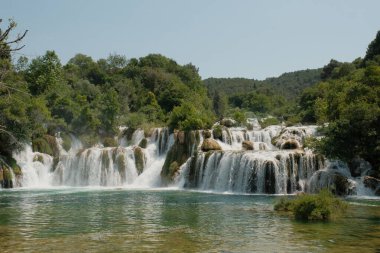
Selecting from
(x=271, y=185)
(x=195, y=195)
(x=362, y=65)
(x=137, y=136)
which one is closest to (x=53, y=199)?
(x=195, y=195)

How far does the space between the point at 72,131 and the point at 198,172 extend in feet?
69.9

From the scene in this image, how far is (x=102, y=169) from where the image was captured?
44.8 meters

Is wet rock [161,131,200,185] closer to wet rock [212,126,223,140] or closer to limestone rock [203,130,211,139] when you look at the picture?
limestone rock [203,130,211,139]

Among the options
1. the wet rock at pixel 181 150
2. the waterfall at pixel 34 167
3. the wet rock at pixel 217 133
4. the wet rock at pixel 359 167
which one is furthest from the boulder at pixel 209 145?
the waterfall at pixel 34 167

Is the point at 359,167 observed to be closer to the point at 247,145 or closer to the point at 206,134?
the point at 247,145

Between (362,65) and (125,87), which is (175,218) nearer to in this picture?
(125,87)

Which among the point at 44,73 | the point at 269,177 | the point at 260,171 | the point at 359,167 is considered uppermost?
the point at 44,73

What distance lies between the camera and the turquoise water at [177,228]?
15.1 metres

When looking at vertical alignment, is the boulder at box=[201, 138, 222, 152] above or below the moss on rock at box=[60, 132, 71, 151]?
below

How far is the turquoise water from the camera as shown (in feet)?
49.5

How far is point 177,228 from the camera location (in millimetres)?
18641

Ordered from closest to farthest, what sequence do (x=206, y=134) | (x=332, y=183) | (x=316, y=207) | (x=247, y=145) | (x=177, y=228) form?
1. (x=177, y=228)
2. (x=316, y=207)
3. (x=332, y=183)
4. (x=247, y=145)
5. (x=206, y=134)

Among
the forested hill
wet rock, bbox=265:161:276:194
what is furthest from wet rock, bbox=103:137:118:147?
the forested hill

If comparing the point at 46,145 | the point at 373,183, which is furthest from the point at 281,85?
the point at 373,183
